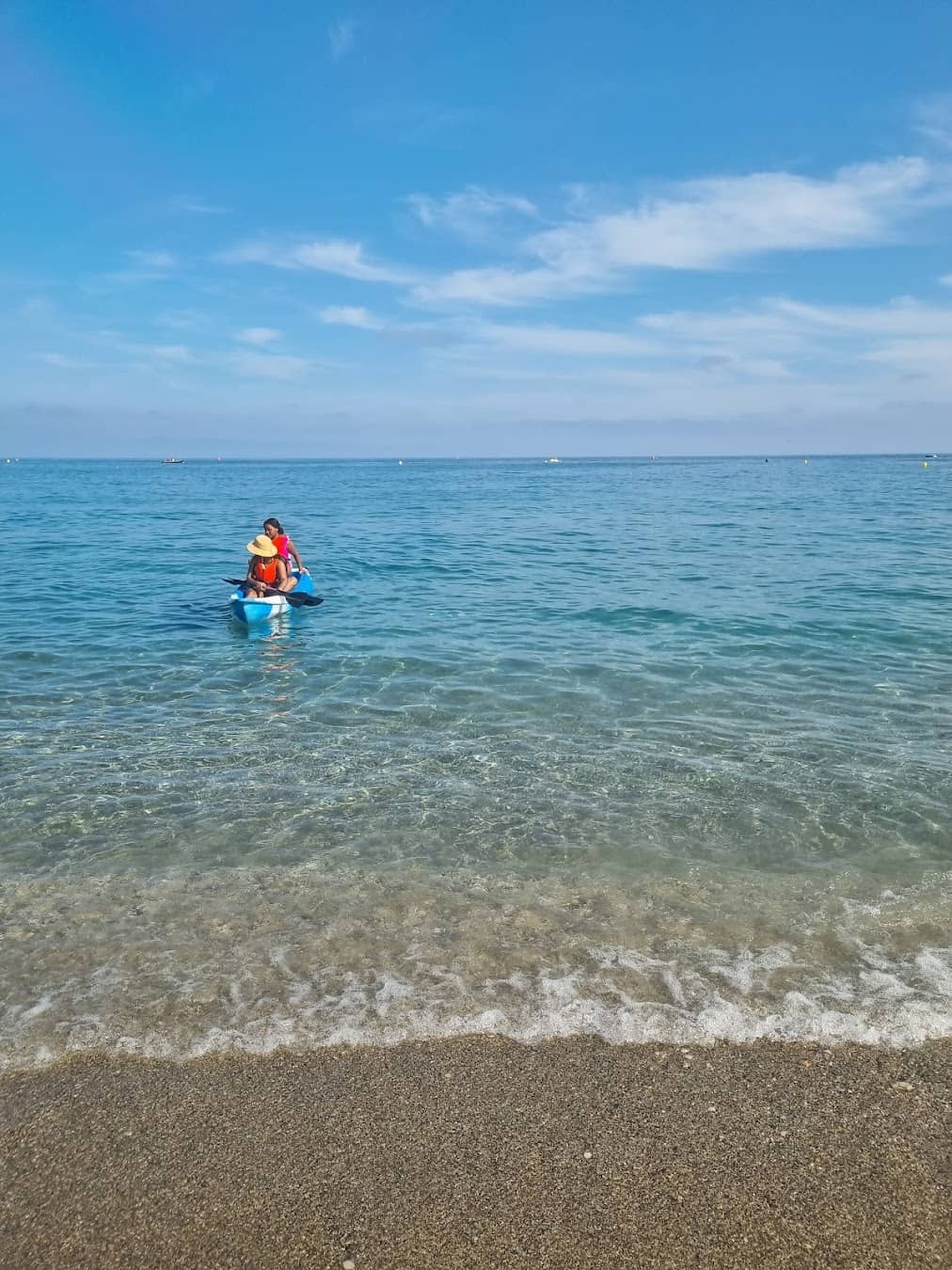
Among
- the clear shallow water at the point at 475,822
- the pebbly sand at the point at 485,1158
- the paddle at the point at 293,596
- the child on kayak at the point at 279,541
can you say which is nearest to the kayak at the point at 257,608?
the paddle at the point at 293,596

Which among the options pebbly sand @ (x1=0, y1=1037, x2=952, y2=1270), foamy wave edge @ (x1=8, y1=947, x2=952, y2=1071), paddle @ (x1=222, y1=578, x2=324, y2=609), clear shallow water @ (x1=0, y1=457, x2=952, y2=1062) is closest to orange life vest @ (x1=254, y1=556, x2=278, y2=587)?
paddle @ (x1=222, y1=578, x2=324, y2=609)

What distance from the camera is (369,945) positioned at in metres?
5.98

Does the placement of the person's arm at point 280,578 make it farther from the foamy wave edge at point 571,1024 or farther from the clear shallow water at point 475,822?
the foamy wave edge at point 571,1024

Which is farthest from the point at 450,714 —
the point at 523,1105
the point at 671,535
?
the point at 671,535

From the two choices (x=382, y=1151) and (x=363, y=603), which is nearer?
(x=382, y=1151)

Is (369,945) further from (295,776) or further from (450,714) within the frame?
(450,714)

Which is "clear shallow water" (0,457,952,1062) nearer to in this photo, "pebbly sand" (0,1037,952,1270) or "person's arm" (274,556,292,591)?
"pebbly sand" (0,1037,952,1270)

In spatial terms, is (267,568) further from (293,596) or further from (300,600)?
(300,600)

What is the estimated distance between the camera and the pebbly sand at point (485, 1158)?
352cm

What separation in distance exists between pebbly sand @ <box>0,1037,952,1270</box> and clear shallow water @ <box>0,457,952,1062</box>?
1.07 ft

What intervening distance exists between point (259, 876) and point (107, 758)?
3.85 m

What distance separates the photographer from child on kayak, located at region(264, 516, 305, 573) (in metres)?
19.2

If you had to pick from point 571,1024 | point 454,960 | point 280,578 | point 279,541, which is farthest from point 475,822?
point 279,541

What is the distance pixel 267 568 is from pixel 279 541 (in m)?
0.98
